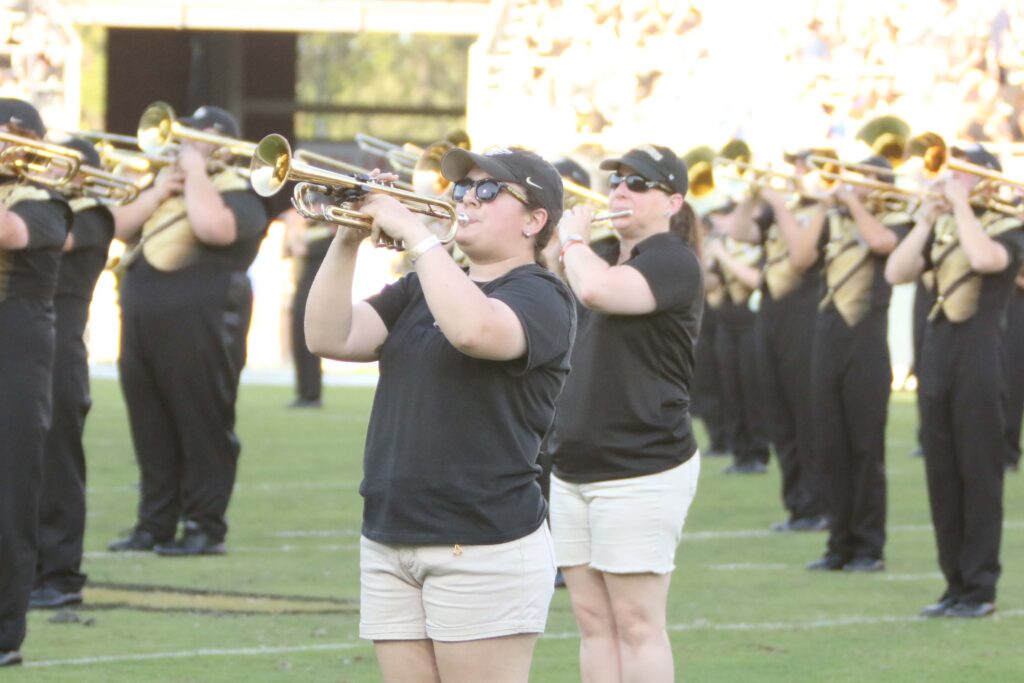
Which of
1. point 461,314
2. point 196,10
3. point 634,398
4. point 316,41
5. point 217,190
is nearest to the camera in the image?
point 461,314

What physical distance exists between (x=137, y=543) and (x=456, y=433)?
5.75 meters

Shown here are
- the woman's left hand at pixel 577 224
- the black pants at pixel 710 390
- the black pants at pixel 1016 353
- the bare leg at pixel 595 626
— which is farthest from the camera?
the black pants at pixel 710 390

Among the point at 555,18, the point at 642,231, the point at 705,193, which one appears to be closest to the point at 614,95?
the point at 555,18

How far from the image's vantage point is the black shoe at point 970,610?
26.6 ft

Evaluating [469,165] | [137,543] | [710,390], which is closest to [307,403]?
[710,390]

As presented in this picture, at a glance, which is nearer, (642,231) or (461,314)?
(461,314)

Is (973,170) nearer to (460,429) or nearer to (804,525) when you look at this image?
(804,525)

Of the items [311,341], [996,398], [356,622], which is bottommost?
[356,622]

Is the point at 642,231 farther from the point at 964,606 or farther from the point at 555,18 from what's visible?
the point at 555,18

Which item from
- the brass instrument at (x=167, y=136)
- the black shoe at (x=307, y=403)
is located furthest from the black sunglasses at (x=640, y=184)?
the black shoe at (x=307, y=403)

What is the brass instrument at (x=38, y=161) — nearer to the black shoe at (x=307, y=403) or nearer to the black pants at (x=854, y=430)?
the black pants at (x=854, y=430)

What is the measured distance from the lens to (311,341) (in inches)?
175

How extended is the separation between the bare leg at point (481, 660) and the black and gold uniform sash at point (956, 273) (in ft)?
13.9

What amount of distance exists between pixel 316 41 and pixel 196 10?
7.36 metres
